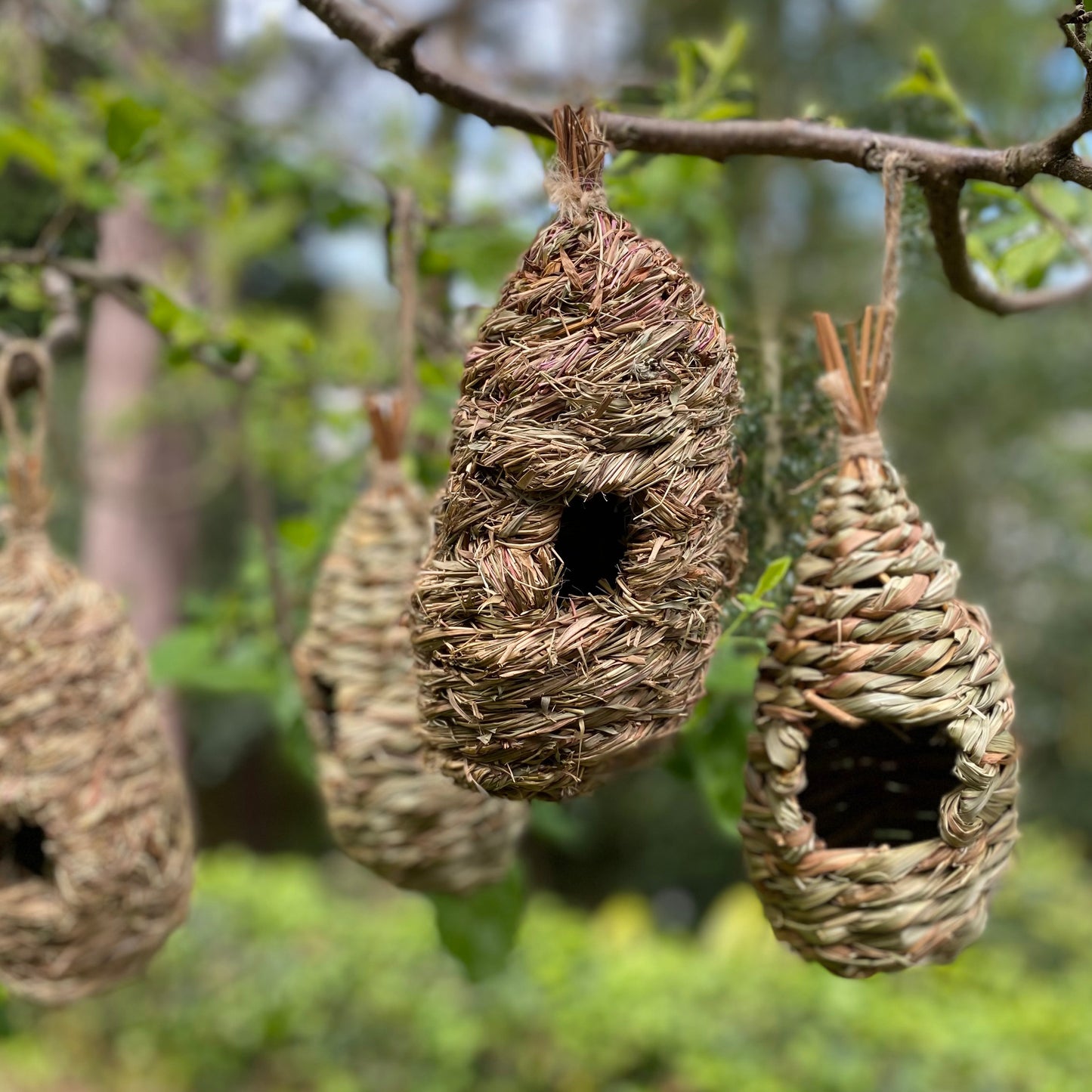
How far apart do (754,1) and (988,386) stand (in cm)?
A: 273

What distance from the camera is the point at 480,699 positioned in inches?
31.6

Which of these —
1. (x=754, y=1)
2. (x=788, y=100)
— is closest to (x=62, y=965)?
(x=788, y=100)

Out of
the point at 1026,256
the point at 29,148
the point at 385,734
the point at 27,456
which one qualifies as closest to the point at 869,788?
the point at 385,734

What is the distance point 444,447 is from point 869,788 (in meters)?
1.08

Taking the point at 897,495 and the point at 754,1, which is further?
the point at 754,1

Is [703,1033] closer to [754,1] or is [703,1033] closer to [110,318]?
[110,318]

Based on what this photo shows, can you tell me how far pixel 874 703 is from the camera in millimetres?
872

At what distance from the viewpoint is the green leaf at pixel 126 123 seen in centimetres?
141

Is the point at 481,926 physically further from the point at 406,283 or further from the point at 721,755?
the point at 406,283

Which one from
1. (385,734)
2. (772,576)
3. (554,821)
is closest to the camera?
(772,576)

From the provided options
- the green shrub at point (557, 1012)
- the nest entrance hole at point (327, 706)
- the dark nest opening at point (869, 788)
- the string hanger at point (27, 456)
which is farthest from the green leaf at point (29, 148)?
the green shrub at point (557, 1012)

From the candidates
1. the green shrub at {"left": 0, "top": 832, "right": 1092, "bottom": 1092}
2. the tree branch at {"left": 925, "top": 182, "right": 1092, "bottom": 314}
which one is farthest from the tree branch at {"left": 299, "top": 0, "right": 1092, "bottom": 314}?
the green shrub at {"left": 0, "top": 832, "right": 1092, "bottom": 1092}

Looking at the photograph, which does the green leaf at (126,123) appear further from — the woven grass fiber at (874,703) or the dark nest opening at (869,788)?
the dark nest opening at (869,788)

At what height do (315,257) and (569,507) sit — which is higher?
(315,257)
